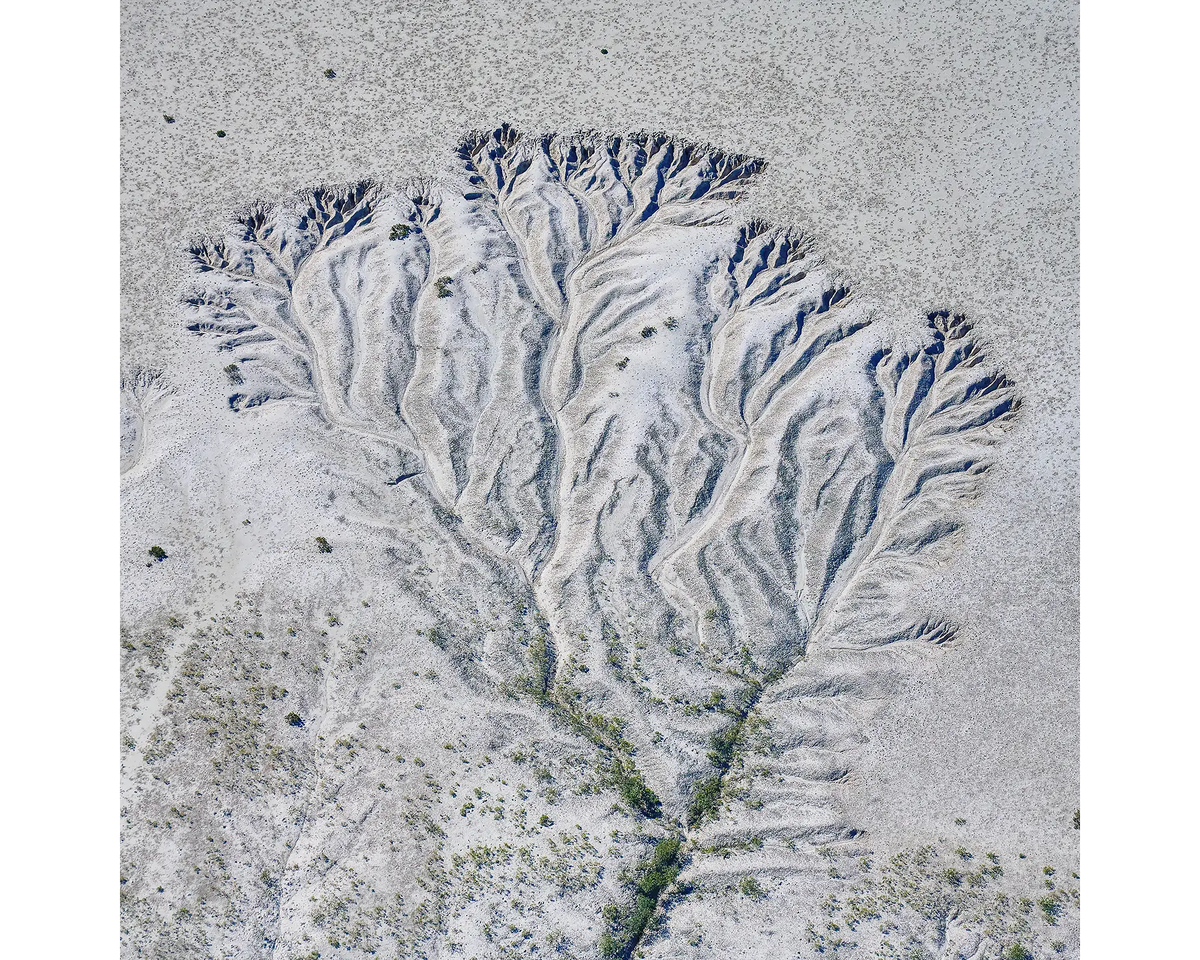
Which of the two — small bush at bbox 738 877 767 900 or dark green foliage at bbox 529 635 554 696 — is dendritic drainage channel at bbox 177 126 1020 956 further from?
small bush at bbox 738 877 767 900

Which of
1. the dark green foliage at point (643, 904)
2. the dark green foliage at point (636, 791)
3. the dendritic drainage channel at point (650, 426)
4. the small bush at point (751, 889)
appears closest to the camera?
the dark green foliage at point (643, 904)

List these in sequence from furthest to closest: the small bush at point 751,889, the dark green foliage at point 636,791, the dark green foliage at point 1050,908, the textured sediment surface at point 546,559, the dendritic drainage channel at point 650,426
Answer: the dendritic drainage channel at point 650,426
the dark green foliage at point 636,791
the small bush at point 751,889
the textured sediment surface at point 546,559
the dark green foliage at point 1050,908

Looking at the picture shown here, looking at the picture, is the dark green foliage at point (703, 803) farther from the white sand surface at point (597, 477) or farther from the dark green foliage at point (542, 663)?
the dark green foliage at point (542, 663)

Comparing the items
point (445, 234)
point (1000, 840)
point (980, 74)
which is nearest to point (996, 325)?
point (980, 74)

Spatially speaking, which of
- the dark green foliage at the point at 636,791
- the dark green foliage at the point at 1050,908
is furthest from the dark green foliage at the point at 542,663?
the dark green foliage at the point at 1050,908

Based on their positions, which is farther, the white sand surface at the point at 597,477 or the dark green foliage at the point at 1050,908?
the white sand surface at the point at 597,477

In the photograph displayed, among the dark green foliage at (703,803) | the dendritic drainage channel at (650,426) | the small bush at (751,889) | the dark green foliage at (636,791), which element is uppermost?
the dendritic drainage channel at (650,426)

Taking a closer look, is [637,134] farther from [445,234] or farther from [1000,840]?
[1000,840]
